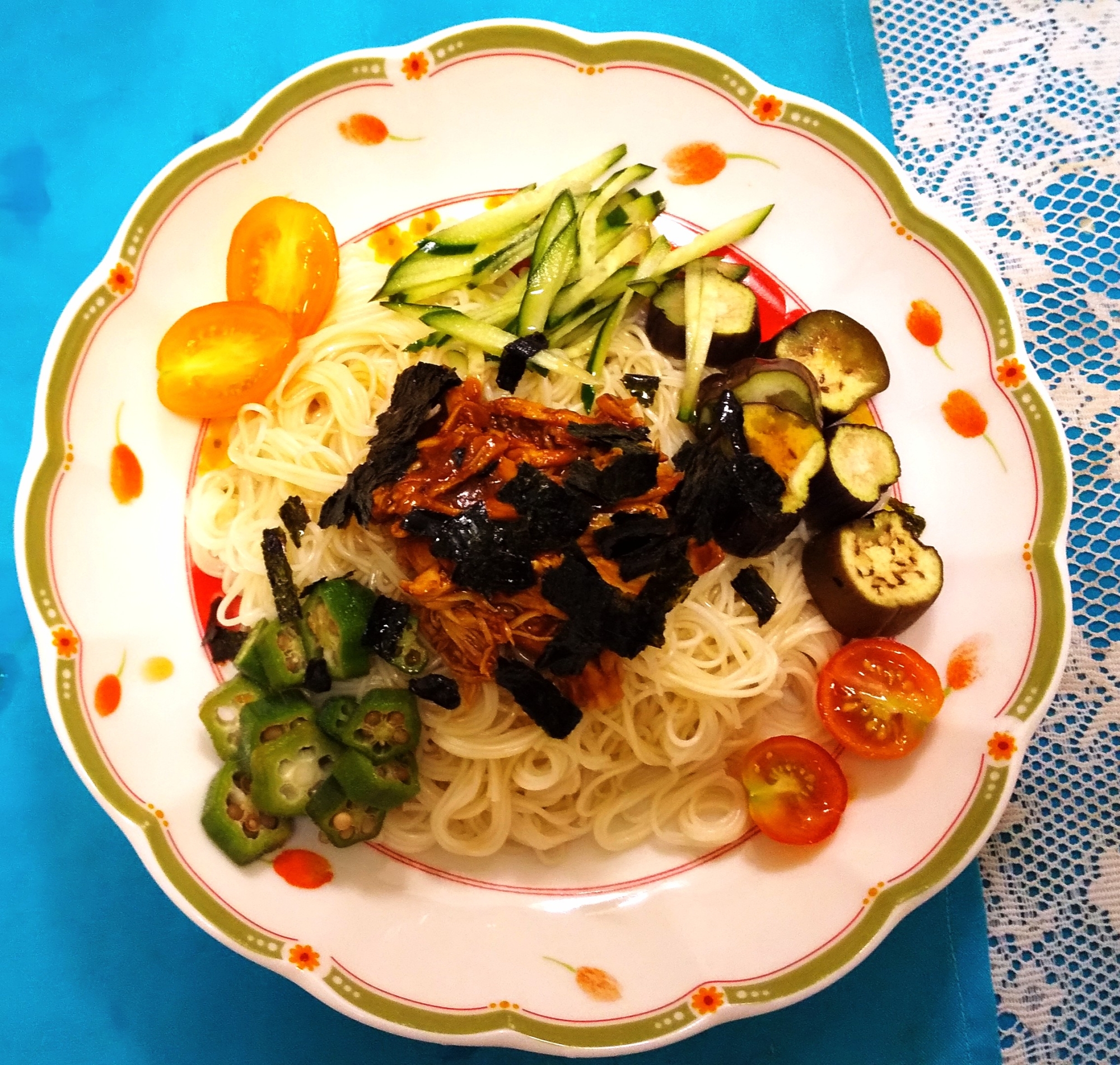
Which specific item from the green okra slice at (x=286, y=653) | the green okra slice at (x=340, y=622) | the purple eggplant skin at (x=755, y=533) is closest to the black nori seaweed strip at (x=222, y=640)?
the green okra slice at (x=286, y=653)

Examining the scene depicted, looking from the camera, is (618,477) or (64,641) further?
(64,641)

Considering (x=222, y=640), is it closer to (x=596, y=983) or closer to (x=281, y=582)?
(x=281, y=582)

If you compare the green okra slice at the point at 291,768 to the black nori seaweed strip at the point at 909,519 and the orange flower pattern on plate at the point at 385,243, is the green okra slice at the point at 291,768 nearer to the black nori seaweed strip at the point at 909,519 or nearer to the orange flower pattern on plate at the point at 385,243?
the orange flower pattern on plate at the point at 385,243

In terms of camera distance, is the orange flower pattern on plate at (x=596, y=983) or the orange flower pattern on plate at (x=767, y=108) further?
the orange flower pattern on plate at (x=767, y=108)

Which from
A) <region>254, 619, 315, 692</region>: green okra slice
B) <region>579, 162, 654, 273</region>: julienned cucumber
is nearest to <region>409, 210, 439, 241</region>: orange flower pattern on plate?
<region>579, 162, 654, 273</region>: julienned cucumber

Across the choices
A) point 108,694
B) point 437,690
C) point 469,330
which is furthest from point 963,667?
point 108,694

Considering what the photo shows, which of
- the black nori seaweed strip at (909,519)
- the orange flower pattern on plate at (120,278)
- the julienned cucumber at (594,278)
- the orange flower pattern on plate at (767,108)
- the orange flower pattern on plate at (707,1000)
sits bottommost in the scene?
the orange flower pattern on plate at (707,1000)
